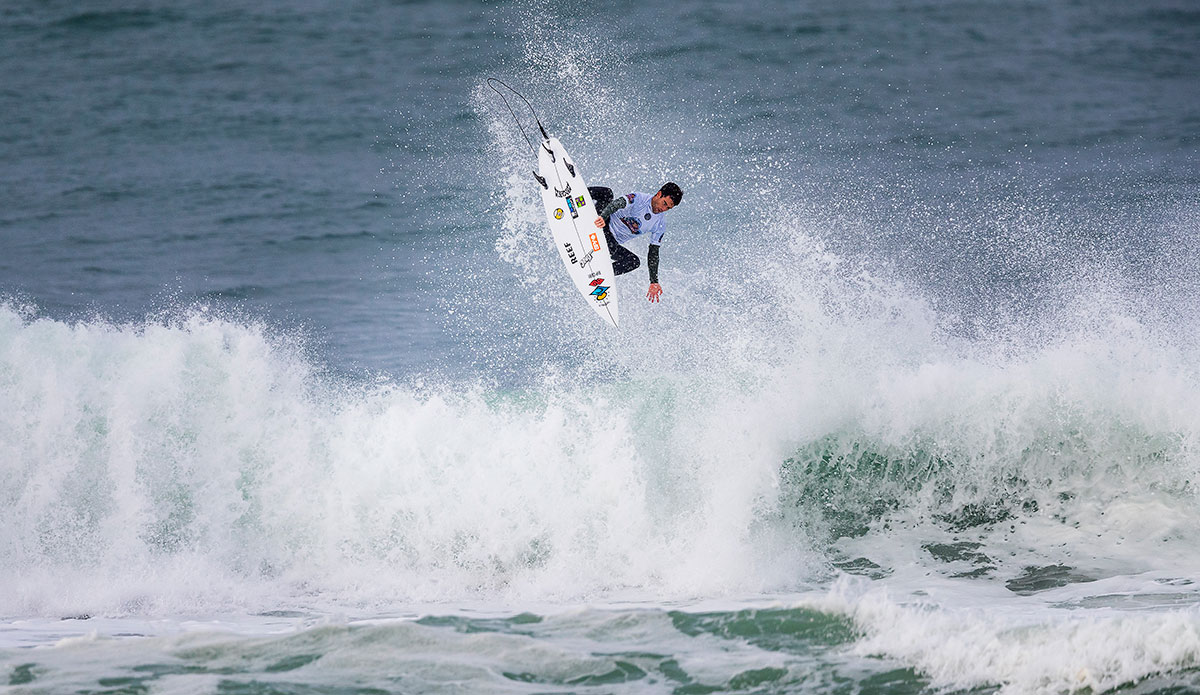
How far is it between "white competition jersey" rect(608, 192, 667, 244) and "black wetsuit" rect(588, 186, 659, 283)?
101 mm

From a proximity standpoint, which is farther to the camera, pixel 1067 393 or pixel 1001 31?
pixel 1001 31

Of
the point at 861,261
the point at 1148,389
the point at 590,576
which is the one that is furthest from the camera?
the point at 861,261

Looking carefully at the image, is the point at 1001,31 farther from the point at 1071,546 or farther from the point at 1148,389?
the point at 1071,546

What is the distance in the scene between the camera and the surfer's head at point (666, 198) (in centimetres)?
912

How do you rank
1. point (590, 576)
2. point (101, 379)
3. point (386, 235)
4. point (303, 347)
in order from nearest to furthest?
point (590, 576) < point (101, 379) < point (303, 347) < point (386, 235)

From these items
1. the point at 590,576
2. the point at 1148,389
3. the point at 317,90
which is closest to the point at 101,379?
the point at 590,576

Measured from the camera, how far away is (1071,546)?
847 centimetres

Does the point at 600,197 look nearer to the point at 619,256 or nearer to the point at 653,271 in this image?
the point at 619,256

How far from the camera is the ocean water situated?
6371 mm

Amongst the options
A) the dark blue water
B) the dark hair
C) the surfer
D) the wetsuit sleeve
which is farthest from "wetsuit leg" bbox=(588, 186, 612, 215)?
the dark blue water

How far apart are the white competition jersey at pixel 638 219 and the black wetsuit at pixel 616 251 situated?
101 millimetres

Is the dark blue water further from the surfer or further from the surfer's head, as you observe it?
the surfer's head

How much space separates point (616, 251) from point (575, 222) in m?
0.48

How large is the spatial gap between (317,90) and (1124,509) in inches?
686
